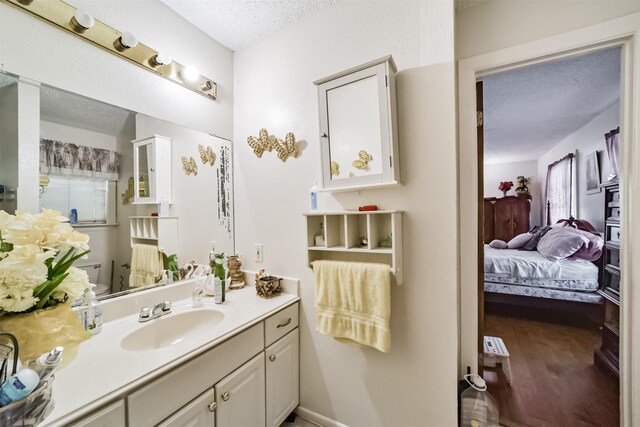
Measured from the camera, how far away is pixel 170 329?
1322mm

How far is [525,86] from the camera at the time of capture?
2.48 m

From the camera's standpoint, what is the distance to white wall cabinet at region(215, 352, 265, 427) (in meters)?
1.10

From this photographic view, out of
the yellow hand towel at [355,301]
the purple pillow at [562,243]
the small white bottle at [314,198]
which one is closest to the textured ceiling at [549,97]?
the small white bottle at [314,198]

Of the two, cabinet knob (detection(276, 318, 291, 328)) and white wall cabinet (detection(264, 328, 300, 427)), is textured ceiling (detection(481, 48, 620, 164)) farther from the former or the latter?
white wall cabinet (detection(264, 328, 300, 427))

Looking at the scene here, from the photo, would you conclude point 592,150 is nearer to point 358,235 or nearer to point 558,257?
point 558,257

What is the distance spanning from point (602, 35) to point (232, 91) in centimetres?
213

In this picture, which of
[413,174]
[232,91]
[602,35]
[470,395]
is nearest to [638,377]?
[470,395]

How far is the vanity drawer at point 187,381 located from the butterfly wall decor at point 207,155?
45.8 inches

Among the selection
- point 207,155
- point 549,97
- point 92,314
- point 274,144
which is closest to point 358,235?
point 274,144

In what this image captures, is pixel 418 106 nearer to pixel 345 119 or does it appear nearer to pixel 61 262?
pixel 345 119

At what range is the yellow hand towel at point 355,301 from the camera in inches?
48.4

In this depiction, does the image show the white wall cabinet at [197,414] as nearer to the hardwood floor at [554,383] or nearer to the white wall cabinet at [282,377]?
the white wall cabinet at [282,377]

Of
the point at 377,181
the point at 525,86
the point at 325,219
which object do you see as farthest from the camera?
the point at 525,86

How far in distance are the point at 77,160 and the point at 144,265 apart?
606 mm
